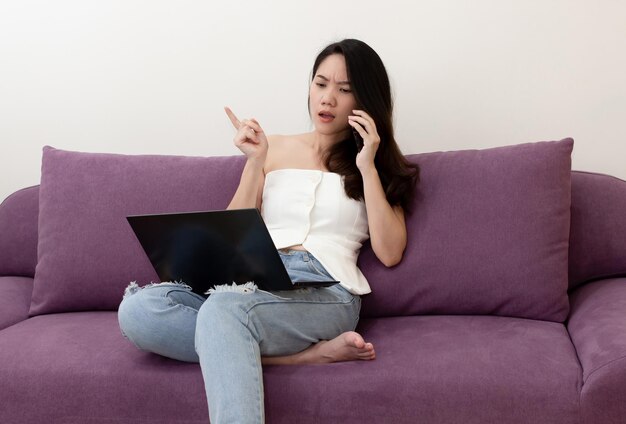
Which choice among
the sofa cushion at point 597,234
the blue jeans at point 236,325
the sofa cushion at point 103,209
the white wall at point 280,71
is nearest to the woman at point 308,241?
the blue jeans at point 236,325

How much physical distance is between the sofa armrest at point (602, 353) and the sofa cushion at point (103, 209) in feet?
3.24

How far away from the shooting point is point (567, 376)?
4.96 ft

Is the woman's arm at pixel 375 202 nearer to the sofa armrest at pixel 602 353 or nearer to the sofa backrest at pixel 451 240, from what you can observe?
the sofa backrest at pixel 451 240

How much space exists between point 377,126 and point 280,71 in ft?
1.89

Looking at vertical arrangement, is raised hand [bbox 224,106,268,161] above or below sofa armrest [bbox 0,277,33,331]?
above

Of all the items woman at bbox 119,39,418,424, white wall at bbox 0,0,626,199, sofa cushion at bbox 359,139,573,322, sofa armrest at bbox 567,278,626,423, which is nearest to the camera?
sofa armrest at bbox 567,278,626,423

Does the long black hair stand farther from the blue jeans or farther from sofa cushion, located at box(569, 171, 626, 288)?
sofa cushion, located at box(569, 171, 626, 288)

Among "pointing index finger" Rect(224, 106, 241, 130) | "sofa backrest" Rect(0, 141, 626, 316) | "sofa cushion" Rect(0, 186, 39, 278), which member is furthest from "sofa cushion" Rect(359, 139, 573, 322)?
"sofa cushion" Rect(0, 186, 39, 278)

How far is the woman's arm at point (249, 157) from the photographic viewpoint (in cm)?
196

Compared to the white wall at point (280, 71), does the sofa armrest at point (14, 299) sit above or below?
below

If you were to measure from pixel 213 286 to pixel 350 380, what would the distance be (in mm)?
418

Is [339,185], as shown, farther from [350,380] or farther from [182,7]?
[182,7]

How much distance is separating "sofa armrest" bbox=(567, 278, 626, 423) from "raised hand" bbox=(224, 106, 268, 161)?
88 cm

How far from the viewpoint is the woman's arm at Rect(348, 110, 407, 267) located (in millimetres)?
1922
